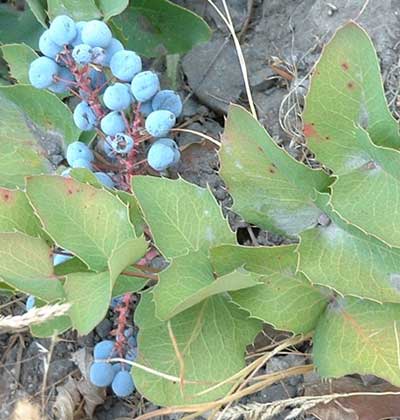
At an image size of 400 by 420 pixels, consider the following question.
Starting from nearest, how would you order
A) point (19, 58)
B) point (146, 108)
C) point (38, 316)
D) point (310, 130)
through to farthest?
point (38, 316), point (310, 130), point (146, 108), point (19, 58)

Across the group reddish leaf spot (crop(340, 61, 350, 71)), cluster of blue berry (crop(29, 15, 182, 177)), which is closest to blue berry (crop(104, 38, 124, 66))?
cluster of blue berry (crop(29, 15, 182, 177))

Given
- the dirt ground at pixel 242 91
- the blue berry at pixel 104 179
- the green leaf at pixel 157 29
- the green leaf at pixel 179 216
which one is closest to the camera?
the green leaf at pixel 179 216

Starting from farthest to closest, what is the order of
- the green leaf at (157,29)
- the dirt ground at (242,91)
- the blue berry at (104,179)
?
the green leaf at (157,29), the dirt ground at (242,91), the blue berry at (104,179)

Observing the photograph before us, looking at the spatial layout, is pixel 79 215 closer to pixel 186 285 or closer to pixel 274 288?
pixel 186 285

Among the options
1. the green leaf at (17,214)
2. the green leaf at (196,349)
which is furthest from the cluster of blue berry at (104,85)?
the green leaf at (196,349)

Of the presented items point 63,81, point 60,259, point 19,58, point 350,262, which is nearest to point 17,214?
point 60,259

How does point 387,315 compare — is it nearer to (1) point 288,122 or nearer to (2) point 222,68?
(1) point 288,122

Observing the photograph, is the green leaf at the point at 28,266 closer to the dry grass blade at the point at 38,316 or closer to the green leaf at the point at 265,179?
the dry grass blade at the point at 38,316
